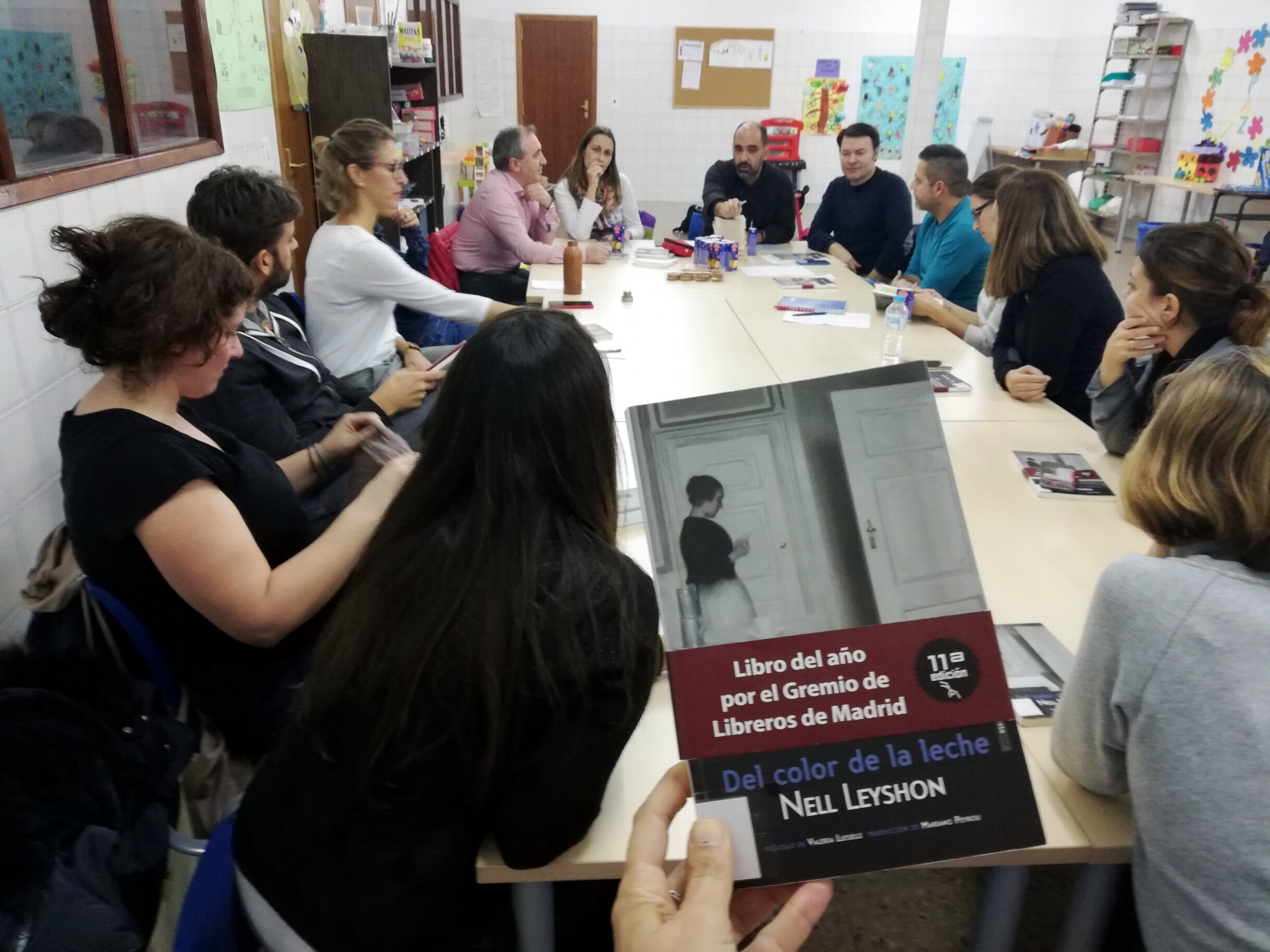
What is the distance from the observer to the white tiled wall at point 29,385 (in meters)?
1.71

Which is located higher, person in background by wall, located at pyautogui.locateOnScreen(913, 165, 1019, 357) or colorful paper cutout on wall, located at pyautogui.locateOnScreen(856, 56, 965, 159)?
colorful paper cutout on wall, located at pyautogui.locateOnScreen(856, 56, 965, 159)

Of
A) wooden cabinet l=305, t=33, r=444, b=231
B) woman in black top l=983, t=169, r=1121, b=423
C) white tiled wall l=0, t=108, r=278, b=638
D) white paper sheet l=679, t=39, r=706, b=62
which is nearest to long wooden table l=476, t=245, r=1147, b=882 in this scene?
woman in black top l=983, t=169, r=1121, b=423

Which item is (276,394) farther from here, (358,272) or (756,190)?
(756,190)

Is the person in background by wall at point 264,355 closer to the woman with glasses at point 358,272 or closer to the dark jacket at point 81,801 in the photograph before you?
the woman with glasses at point 358,272

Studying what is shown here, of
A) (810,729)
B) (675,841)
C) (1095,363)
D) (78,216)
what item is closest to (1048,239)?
(1095,363)

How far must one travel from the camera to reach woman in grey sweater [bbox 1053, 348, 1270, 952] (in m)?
0.91

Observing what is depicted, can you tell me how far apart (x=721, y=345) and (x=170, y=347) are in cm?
186

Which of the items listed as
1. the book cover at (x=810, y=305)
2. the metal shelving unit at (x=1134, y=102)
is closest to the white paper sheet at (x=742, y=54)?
the metal shelving unit at (x=1134, y=102)

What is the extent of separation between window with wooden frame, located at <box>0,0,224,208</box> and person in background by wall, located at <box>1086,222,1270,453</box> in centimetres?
244

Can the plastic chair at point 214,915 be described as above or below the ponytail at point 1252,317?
below

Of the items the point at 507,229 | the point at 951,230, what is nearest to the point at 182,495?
the point at 507,229

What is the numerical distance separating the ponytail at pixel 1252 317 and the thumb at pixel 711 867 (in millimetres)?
1955

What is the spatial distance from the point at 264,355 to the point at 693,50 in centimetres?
684

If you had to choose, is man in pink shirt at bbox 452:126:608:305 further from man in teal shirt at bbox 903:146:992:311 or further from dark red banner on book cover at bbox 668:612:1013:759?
dark red banner on book cover at bbox 668:612:1013:759
